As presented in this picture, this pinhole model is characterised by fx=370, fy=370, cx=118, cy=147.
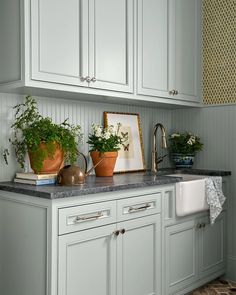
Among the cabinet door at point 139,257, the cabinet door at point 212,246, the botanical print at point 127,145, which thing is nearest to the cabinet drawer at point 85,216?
the cabinet door at point 139,257

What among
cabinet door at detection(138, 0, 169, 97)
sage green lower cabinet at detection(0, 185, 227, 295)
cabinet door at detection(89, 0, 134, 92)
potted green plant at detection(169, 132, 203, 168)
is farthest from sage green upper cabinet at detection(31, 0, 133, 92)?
potted green plant at detection(169, 132, 203, 168)

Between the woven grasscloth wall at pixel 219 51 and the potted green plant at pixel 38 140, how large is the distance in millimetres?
1469

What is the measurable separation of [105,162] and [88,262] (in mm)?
829

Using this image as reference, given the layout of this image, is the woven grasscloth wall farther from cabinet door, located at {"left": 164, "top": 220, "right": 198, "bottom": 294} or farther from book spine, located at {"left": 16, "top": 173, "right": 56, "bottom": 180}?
book spine, located at {"left": 16, "top": 173, "right": 56, "bottom": 180}

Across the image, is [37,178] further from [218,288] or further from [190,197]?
[218,288]

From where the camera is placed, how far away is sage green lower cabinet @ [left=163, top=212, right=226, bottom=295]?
2.53m

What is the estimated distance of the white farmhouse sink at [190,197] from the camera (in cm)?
254

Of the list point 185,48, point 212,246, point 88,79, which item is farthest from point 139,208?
point 185,48

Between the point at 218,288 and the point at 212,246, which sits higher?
the point at 212,246

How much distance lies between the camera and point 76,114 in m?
2.69

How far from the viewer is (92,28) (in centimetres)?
231

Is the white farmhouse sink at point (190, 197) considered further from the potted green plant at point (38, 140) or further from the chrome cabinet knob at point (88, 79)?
the chrome cabinet knob at point (88, 79)

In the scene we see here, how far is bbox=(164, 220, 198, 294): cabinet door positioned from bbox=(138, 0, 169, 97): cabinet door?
1017mm

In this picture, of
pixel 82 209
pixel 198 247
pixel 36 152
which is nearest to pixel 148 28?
pixel 36 152
